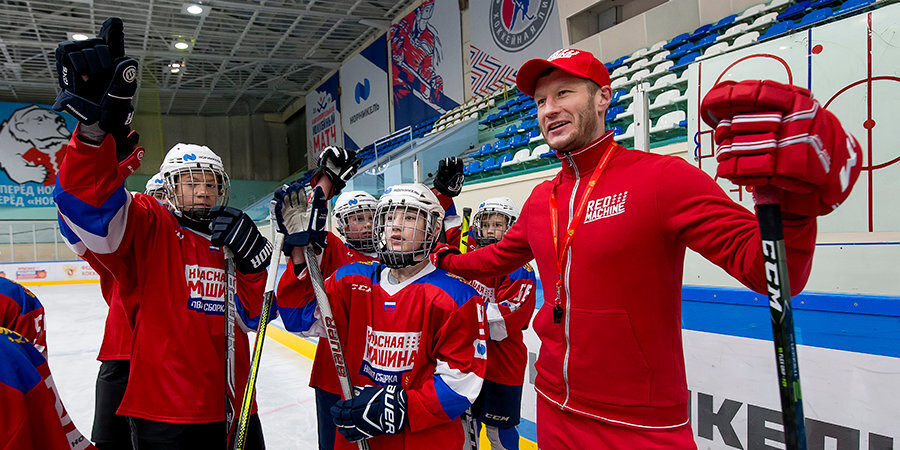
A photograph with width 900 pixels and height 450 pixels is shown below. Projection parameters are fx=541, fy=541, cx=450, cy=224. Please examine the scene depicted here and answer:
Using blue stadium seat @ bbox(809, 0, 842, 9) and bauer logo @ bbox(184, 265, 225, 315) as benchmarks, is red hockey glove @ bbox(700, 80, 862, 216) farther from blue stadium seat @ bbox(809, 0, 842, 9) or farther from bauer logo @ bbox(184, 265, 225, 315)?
blue stadium seat @ bbox(809, 0, 842, 9)

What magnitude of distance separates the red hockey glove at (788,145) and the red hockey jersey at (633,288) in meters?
0.21

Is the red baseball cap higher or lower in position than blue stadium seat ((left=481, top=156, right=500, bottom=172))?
lower

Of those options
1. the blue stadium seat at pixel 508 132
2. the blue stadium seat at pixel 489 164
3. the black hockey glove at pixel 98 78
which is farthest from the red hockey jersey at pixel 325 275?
the blue stadium seat at pixel 508 132

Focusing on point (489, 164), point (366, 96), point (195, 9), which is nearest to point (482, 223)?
point (489, 164)

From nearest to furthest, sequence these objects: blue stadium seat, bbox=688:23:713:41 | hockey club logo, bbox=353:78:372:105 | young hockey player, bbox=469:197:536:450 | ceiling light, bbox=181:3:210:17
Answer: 1. young hockey player, bbox=469:197:536:450
2. blue stadium seat, bbox=688:23:713:41
3. ceiling light, bbox=181:3:210:17
4. hockey club logo, bbox=353:78:372:105

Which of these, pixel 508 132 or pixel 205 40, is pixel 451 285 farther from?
pixel 205 40

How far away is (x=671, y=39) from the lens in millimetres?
6965

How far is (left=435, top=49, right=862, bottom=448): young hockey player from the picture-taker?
2.56 feet

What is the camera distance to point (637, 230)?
112 centimetres

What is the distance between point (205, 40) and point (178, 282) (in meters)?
13.8

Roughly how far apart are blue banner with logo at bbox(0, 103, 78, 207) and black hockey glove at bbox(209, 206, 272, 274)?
17569 mm

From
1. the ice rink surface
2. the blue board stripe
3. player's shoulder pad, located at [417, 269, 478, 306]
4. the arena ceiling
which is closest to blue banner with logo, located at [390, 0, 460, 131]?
the arena ceiling

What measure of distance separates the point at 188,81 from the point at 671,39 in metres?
14.2

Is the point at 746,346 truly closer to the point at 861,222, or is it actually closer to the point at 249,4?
the point at 861,222
